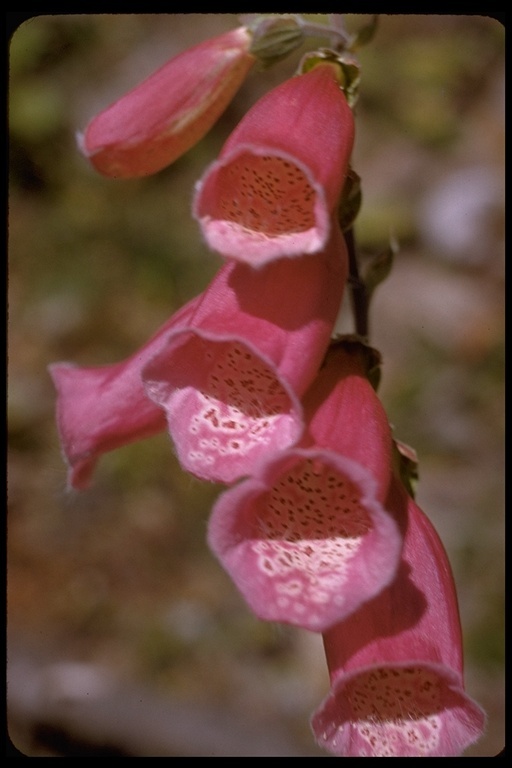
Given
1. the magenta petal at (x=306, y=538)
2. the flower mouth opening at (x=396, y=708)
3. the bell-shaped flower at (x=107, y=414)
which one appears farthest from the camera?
the bell-shaped flower at (x=107, y=414)

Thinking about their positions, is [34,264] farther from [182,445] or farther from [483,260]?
[182,445]

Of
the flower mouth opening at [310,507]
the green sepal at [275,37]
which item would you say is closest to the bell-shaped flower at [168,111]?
the green sepal at [275,37]

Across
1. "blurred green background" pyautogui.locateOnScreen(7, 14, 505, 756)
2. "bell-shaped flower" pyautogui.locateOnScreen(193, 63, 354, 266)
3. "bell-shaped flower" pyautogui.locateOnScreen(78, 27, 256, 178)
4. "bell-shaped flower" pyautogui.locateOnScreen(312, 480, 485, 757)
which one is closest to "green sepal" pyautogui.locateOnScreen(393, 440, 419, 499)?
"bell-shaped flower" pyautogui.locateOnScreen(312, 480, 485, 757)

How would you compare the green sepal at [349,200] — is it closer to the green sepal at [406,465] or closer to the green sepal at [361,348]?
the green sepal at [361,348]

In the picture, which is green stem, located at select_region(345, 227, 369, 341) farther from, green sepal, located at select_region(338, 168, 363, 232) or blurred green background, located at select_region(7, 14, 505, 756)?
blurred green background, located at select_region(7, 14, 505, 756)

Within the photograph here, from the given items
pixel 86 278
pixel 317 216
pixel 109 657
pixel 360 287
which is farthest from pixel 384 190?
pixel 317 216
